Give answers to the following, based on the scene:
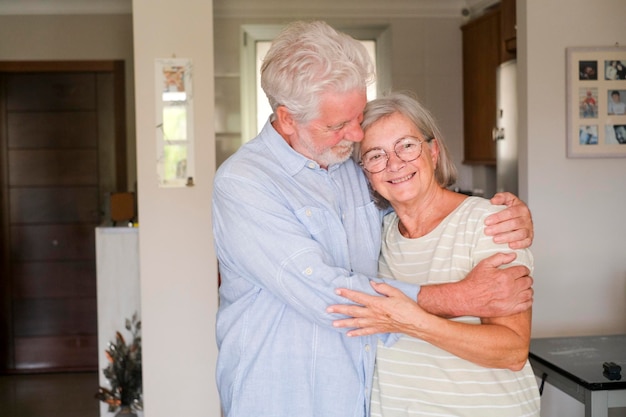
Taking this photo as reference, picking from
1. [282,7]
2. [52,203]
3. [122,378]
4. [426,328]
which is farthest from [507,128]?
[52,203]

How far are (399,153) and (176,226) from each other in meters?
2.29

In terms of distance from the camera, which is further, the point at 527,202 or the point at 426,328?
the point at 527,202

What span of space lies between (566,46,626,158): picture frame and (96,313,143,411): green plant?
2.66m

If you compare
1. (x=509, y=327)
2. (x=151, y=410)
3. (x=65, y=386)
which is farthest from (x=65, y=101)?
(x=509, y=327)

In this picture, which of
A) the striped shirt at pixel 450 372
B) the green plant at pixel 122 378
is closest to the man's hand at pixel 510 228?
the striped shirt at pixel 450 372

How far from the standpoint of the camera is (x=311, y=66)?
5.88 feet

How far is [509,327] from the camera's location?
1.74 metres

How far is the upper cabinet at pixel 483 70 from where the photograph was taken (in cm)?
523

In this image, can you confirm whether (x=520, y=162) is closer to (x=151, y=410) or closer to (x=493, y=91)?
(x=493, y=91)

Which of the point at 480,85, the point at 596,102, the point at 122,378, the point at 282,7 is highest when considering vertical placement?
the point at 282,7

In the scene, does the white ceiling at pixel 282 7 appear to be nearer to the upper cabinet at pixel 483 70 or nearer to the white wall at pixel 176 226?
the upper cabinet at pixel 483 70

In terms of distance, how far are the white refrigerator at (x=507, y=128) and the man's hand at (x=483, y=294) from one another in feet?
10.3

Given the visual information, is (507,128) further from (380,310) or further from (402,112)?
(380,310)

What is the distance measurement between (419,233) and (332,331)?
0.33m
